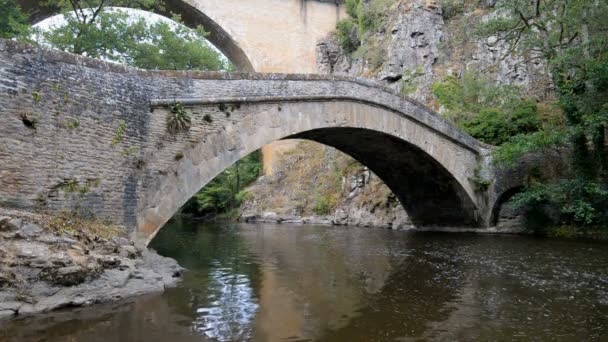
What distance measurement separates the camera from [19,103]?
7.18 meters

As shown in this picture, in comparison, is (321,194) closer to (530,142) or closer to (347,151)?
(347,151)

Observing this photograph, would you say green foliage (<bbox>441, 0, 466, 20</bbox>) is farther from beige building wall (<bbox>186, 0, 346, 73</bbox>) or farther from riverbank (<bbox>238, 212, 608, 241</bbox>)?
riverbank (<bbox>238, 212, 608, 241</bbox>)

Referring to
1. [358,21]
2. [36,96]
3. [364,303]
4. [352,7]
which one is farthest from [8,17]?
[352,7]

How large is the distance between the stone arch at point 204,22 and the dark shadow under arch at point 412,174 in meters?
13.1

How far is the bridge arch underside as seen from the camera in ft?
30.6

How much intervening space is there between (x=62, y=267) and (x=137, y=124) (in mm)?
3743

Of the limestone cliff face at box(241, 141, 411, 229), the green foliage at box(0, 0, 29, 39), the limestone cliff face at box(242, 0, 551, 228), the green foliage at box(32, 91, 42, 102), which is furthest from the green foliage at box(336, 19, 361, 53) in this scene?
the green foliage at box(32, 91, 42, 102)

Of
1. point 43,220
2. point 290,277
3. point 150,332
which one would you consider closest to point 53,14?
point 43,220

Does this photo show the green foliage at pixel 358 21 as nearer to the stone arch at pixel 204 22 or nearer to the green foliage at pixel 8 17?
the stone arch at pixel 204 22

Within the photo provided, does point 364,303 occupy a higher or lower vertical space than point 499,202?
lower

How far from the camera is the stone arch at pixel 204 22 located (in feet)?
72.4

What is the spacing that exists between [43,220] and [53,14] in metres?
20.0

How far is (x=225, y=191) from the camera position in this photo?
3366 cm

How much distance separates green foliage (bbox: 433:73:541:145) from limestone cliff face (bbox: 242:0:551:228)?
4.08ft
